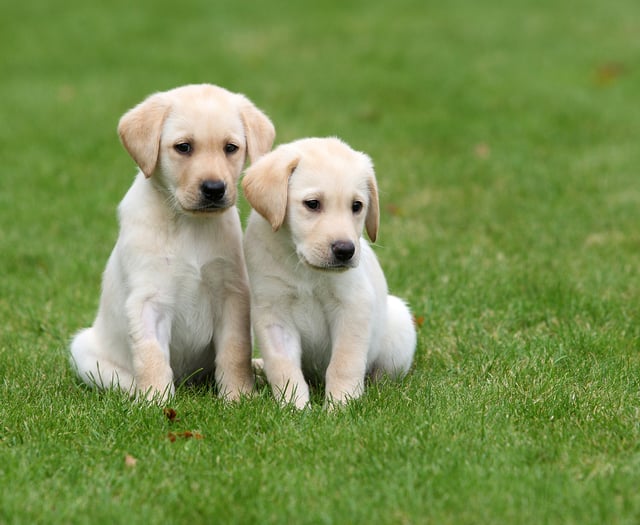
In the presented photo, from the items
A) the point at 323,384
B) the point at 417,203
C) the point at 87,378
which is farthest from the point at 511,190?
the point at 87,378

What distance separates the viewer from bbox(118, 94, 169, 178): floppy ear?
16.3 feet

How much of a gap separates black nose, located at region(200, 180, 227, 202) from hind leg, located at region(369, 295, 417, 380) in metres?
1.21

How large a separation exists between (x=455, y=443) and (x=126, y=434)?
4.71ft

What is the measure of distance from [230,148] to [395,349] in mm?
1368

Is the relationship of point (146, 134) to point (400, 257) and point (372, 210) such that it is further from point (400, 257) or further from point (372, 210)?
point (400, 257)

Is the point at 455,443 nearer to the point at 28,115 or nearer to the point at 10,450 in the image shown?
the point at 10,450

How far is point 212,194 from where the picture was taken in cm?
484

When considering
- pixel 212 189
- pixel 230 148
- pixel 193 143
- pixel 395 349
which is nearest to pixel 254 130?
pixel 230 148

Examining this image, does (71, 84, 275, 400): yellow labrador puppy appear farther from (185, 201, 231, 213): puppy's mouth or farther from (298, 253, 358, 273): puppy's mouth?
(298, 253, 358, 273): puppy's mouth

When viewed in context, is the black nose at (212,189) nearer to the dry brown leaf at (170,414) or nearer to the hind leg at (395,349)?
the dry brown leaf at (170,414)

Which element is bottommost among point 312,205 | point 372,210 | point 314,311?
point 314,311

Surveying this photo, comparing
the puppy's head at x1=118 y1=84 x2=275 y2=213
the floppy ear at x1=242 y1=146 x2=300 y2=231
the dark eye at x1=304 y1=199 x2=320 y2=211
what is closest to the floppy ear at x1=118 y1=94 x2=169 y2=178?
the puppy's head at x1=118 y1=84 x2=275 y2=213

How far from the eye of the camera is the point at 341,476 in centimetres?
401

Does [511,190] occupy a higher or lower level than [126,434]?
lower
